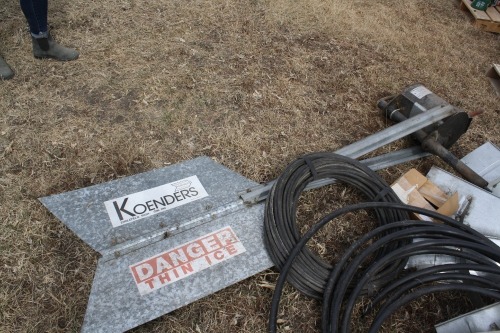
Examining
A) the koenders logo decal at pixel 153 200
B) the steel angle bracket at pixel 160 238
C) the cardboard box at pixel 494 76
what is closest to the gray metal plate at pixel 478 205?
the steel angle bracket at pixel 160 238

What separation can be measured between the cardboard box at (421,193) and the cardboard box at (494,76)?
1.94 metres

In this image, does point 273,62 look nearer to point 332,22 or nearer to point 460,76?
point 332,22

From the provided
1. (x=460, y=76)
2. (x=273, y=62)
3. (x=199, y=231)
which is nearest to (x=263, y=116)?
(x=273, y=62)

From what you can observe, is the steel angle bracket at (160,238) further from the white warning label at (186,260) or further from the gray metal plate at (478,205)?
the gray metal plate at (478,205)

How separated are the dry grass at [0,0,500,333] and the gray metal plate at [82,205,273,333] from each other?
8 centimetres

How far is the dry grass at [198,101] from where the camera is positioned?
6.26 ft

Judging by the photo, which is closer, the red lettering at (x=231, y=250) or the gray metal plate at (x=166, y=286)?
the gray metal plate at (x=166, y=286)

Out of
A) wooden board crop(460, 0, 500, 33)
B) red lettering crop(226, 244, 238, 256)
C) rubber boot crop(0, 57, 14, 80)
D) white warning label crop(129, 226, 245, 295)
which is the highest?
wooden board crop(460, 0, 500, 33)

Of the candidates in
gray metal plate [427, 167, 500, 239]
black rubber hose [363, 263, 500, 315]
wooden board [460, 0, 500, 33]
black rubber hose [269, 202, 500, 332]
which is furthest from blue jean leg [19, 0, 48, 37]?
wooden board [460, 0, 500, 33]

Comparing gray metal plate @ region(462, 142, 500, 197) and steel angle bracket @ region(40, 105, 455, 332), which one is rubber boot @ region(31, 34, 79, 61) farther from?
gray metal plate @ region(462, 142, 500, 197)

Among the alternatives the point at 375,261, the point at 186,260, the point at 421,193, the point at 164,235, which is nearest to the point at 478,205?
the point at 421,193

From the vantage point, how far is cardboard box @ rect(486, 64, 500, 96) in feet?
12.2

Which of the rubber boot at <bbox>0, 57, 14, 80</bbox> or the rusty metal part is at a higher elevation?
the rusty metal part

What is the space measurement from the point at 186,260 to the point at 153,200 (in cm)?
45
